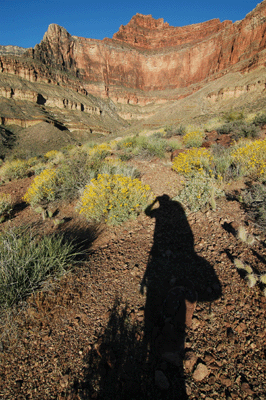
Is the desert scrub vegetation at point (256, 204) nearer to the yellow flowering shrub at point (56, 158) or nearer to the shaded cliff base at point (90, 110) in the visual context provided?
the yellow flowering shrub at point (56, 158)

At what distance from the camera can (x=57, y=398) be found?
144 cm

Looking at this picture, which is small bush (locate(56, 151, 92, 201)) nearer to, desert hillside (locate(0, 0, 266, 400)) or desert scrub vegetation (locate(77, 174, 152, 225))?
desert hillside (locate(0, 0, 266, 400))

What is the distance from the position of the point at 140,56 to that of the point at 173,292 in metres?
117

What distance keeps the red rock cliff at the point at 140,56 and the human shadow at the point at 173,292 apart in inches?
3024

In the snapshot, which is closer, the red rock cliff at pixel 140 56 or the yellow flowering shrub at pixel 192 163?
the yellow flowering shrub at pixel 192 163

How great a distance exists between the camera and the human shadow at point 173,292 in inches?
65.3

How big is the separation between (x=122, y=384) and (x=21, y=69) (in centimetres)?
7707

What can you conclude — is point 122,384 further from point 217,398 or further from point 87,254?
point 87,254

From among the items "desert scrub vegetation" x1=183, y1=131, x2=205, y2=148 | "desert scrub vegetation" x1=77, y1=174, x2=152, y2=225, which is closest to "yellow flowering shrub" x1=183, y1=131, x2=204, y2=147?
"desert scrub vegetation" x1=183, y1=131, x2=205, y2=148

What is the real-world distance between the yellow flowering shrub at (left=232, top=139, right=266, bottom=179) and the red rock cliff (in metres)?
73.2

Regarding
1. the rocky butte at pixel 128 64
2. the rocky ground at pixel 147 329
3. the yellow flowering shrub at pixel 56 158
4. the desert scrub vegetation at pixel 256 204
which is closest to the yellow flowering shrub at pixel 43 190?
the rocky ground at pixel 147 329

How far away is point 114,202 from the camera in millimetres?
3664

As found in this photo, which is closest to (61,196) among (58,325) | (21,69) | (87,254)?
(87,254)

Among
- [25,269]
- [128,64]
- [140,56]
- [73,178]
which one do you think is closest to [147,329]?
[25,269]
